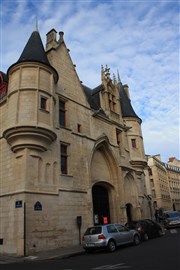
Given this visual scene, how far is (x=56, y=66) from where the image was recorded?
17109 millimetres

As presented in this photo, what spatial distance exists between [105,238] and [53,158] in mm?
5404

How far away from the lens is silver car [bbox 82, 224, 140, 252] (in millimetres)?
10961

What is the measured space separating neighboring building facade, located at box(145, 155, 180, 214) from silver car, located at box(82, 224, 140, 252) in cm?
3518

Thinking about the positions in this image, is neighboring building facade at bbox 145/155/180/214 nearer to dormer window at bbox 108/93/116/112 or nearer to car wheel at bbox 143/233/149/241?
dormer window at bbox 108/93/116/112

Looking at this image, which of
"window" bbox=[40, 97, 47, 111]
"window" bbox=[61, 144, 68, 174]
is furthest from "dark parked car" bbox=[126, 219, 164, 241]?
"window" bbox=[40, 97, 47, 111]

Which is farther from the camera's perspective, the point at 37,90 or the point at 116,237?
the point at 37,90

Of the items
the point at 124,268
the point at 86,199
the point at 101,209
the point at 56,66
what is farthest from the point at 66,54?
the point at 124,268

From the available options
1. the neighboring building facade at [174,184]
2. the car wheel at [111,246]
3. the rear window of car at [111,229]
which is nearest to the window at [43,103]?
the rear window of car at [111,229]

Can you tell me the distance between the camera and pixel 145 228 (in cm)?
1502

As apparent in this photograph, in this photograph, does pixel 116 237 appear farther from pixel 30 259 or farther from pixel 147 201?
pixel 147 201

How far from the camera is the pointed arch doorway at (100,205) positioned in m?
17.7

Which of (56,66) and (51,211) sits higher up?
(56,66)

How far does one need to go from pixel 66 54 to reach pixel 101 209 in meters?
11.7

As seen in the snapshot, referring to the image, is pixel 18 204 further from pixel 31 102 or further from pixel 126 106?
pixel 126 106
